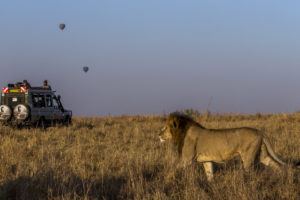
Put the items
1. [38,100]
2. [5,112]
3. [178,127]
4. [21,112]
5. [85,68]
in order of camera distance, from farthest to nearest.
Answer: [85,68]
[38,100]
[5,112]
[21,112]
[178,127]

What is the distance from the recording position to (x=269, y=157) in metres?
7.47

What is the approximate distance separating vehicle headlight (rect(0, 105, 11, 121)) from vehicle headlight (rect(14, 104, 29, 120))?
39 cm

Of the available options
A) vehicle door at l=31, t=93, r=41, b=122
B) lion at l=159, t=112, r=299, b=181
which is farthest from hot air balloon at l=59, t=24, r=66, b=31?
lion at l=159, t=112, r=299, b=181

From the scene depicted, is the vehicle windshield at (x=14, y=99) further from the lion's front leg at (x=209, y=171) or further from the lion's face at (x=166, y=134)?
the lion's front leg at (x=209, y=171)

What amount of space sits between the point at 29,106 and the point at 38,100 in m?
0.86

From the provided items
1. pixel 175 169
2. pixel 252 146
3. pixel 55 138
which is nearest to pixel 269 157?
Answer: pixel 252 146

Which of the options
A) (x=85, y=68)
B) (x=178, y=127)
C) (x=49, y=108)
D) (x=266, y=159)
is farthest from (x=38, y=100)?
(x=85, y=68)

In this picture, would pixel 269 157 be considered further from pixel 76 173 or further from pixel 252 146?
pixel 76 173

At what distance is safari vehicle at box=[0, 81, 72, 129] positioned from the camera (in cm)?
1805

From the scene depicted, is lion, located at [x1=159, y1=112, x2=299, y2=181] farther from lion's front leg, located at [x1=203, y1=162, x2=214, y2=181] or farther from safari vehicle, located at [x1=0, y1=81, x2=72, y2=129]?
safari vehicle, located at [x1=0, y1=81, x2=72, y2=129]

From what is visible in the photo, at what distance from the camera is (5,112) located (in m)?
18.2

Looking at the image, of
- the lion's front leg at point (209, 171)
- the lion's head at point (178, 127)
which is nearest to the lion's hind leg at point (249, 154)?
the lion's front leg at point (209, 171)

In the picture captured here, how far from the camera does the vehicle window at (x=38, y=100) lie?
18828 millimetres

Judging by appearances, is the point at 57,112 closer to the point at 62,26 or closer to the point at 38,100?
the point at 38,100
